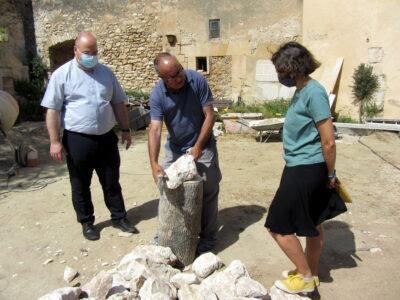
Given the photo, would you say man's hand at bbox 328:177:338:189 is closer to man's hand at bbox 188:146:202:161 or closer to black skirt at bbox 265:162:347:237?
black skirt at bbox 265:162:347:237

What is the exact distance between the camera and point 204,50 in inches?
480

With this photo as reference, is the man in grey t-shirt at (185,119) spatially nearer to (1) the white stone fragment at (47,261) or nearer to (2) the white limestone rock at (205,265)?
(2) the white limestone rock at (205,265)

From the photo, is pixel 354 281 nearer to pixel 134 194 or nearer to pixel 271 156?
pixel 134 194

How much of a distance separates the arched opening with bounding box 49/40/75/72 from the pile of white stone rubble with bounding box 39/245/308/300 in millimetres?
12124

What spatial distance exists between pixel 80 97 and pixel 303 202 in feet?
6.94

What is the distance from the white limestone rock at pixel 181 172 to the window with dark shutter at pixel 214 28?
9260mm

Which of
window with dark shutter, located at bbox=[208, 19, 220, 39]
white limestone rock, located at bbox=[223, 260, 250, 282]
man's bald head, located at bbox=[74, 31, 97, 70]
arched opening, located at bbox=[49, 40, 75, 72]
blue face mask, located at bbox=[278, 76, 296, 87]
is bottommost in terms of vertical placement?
white limestone rock, located at bbox=[223, 260, 250, 282]

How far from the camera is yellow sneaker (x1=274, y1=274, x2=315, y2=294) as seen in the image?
2.92m

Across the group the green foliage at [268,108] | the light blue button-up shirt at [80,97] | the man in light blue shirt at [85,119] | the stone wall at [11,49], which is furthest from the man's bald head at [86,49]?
the stone wall at [11,49]

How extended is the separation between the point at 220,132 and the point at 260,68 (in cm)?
331

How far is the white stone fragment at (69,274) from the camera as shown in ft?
11.0

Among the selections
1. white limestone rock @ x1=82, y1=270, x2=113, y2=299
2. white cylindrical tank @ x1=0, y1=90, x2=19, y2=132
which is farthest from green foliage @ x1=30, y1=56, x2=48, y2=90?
white limestone rock @ x1=82, y1=270, x2=113, y2=299

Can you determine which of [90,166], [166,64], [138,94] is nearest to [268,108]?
[138,94]

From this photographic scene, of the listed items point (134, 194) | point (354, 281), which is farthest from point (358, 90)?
point (354, 281)
